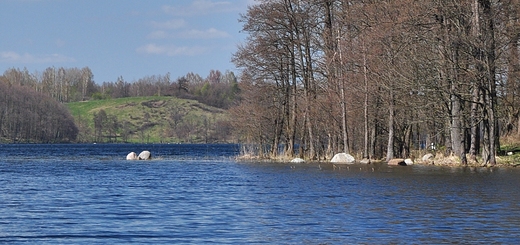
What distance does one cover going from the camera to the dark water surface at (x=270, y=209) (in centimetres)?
1698

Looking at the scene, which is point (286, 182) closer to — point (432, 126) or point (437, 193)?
point (437, 193)

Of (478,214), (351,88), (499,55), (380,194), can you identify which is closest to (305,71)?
(351,88)

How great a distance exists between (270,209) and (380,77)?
2267cm

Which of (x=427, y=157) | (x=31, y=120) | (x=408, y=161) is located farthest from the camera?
(x=31, y=120)

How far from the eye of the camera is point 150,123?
191m

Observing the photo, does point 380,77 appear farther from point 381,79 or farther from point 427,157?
point 427,157

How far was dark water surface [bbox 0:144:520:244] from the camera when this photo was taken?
1698cm

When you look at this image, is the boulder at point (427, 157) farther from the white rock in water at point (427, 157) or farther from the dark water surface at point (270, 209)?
the dark water surface at point (270, 209)

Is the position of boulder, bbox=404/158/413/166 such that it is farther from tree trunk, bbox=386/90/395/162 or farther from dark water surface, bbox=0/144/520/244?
dark water surface, bbox=0/144/520/244

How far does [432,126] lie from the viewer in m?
49.4

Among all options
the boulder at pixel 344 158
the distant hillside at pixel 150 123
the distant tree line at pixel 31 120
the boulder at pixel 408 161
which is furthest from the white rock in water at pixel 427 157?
the distant tree line at pixel 31 120

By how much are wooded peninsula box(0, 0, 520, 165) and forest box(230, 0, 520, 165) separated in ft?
0.28

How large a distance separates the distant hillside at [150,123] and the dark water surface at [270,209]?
150m

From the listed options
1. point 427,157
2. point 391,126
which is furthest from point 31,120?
point 427,157
